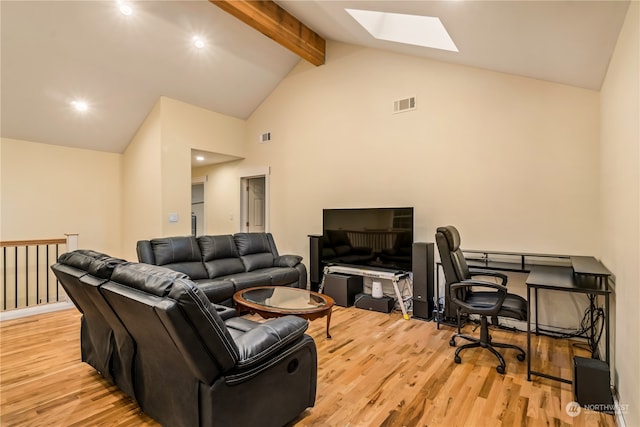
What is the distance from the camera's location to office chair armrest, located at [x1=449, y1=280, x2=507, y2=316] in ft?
8.57

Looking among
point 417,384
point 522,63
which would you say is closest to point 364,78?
point 522,63

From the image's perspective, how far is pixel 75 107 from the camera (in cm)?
488

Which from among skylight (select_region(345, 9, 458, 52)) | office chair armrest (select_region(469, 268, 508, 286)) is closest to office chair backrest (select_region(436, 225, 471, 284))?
office chair armrest (select_region(469, 268, 508, 286))

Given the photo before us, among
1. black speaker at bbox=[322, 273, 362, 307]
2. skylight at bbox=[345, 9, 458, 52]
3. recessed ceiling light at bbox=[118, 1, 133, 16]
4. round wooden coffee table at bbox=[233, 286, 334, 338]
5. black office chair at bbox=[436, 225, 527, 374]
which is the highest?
recessed ceiling light at bbox=[118, 1, 133, 16]

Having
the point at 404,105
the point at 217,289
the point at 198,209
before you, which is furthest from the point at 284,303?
the point at 198,209

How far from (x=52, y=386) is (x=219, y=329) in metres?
1.93

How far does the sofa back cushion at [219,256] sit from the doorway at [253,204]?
1785 mm

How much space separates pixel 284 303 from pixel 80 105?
14.7 ft

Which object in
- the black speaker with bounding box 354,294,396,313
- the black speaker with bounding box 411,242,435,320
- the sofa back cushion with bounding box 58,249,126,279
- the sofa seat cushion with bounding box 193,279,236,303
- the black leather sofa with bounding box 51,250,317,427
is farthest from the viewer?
the black speaker with bounding box 354,294,396,313

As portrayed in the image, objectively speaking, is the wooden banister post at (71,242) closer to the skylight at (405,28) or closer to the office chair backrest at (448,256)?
the skylight at (405,28)

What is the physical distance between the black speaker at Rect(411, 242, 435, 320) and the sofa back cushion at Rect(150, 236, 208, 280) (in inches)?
107

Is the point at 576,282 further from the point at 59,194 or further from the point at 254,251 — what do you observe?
the point at 59,194

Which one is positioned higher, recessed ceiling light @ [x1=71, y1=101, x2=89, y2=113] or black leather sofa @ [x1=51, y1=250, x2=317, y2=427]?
recessed ceiling light @ [x1=71, y1=101, x2=89, y2=113]

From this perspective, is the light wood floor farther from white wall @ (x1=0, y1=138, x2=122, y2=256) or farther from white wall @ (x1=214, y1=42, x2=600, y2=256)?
white wall @ (x1=0, y1=138, x2=122, y2=256)
